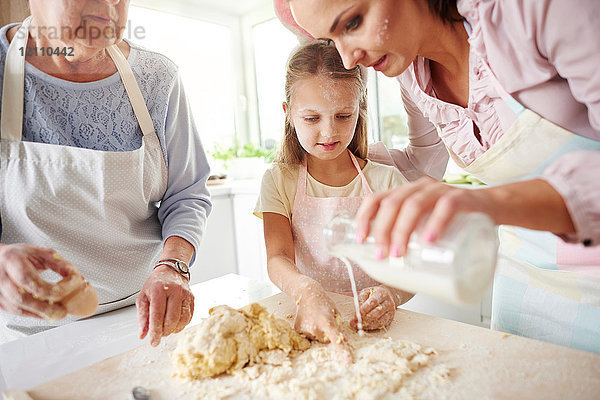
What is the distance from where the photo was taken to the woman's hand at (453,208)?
0.49 m

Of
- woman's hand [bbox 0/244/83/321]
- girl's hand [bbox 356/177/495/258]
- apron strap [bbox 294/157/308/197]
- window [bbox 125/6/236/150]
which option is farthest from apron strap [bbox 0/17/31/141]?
window [bbox 125/6/236/150]

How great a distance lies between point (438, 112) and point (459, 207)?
0.60m

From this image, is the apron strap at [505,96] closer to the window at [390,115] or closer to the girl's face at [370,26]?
the girl's face at [370,26]

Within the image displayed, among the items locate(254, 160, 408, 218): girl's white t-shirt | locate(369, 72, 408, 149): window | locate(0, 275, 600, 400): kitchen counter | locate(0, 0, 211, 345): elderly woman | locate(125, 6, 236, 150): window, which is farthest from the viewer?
locate(125, 6, 236, 150): window

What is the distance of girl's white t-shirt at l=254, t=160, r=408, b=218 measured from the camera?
4.30 ft

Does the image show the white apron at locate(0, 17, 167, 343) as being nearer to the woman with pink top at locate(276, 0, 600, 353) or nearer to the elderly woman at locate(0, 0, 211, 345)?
the elderly woman at locate(0, 0, 211, 345)

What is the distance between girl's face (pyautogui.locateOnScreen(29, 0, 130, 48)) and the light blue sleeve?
0.85ft

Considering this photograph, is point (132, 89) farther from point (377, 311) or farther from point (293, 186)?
point (377, 311)

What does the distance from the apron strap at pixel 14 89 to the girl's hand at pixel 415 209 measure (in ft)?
2.80

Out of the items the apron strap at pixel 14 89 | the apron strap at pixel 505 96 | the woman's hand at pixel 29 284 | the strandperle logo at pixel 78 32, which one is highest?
the strandperle logo at pixel 78 32

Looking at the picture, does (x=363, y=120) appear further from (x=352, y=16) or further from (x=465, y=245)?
(x=465, y=245)

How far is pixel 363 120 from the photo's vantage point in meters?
1.41

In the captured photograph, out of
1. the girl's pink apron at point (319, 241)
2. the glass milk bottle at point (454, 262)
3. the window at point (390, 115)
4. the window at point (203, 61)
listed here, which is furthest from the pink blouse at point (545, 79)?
the window at point (203, 61)

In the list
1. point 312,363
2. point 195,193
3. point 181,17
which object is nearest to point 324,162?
point 195,193
